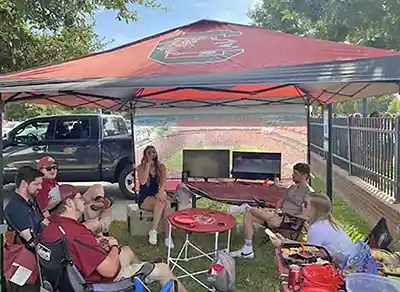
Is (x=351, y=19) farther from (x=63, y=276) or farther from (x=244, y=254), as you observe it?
(x=63, y=276)

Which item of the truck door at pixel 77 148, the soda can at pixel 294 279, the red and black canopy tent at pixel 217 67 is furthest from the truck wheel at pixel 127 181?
the soda can at pixel 294 279

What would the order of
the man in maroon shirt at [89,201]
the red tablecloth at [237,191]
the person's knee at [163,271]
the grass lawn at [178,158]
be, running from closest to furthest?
the person's knee at [163,271] → the man in maroon shirt at [89,201] → the red tablecloth at [237,191] → the grass lawn at [178,158]

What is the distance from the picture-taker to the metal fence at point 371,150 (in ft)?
18.4

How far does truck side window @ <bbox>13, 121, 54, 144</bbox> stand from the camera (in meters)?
8.48

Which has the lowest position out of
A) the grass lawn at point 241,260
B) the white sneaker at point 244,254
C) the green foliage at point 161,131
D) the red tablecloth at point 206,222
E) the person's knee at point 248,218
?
the grass lawn at point 241,260

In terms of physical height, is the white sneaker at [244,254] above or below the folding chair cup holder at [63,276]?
below

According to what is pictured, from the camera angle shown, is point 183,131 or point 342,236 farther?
point 183,131

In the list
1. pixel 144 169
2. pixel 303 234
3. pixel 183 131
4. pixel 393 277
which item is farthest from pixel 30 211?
pixel 183 131

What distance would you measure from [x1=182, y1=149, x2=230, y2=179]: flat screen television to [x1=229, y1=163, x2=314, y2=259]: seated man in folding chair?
180 cm

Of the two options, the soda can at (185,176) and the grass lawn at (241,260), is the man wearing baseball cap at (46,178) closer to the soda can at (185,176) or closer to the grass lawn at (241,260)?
the grass lawn at (241,260)

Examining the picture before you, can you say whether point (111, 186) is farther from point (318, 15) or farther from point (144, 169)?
point (318, 15)

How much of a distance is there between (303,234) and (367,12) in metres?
7.34

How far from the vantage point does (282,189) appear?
6242 mm

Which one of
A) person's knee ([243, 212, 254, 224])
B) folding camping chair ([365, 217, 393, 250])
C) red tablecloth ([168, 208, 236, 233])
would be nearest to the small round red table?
red tablecloth ([168, 208, 236, 233])
